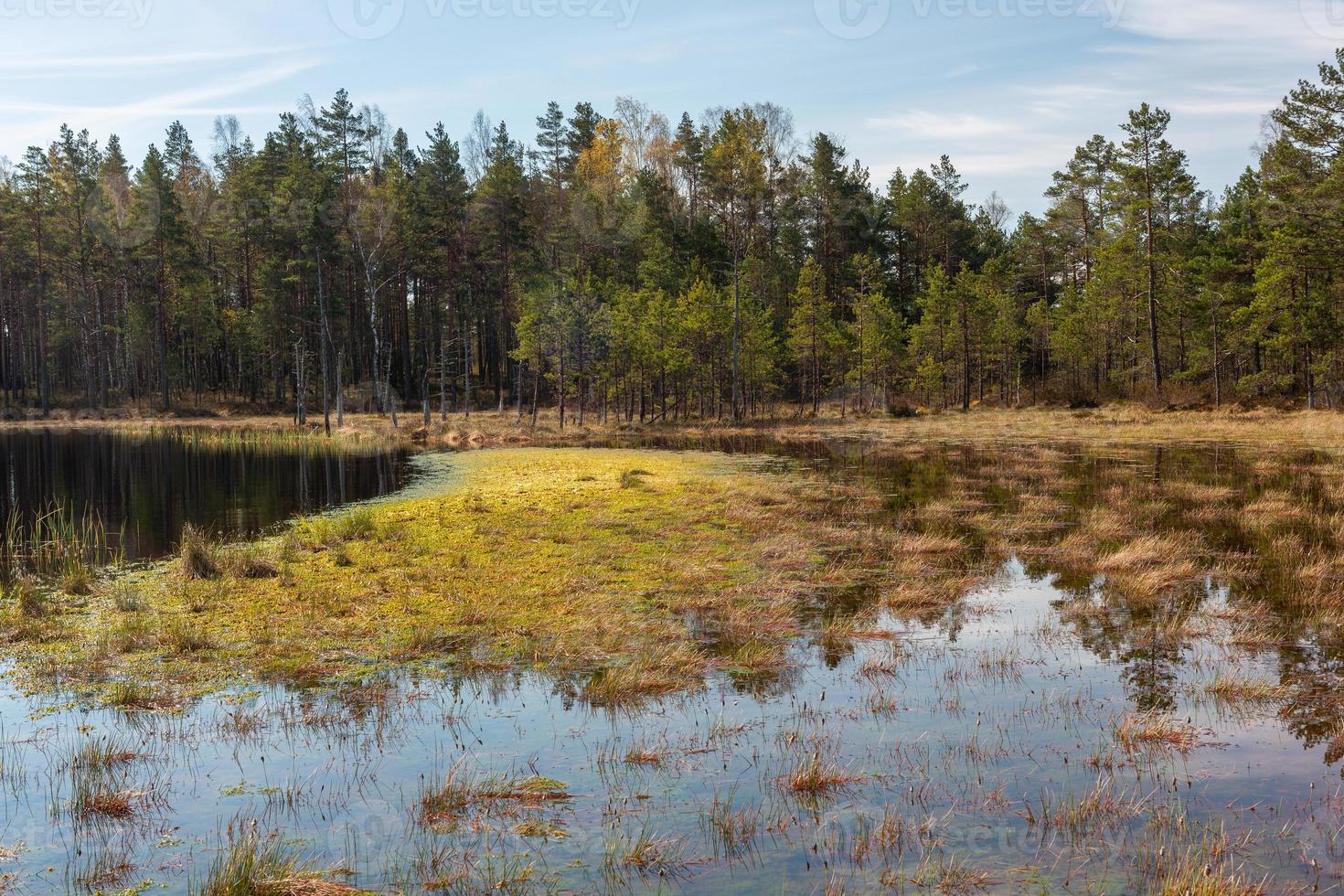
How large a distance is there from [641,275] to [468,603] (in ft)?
178

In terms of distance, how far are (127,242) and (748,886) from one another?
74.9 meters

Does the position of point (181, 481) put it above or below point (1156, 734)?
above

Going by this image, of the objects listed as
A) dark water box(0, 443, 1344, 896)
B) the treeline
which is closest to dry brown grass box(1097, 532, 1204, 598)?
dark water box(0, 443, 1344, 896)

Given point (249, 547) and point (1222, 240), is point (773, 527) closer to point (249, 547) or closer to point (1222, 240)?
point (249, 547)

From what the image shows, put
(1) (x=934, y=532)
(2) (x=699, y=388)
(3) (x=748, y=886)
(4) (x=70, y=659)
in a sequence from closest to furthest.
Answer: (3) (x=748, y=886), (4) (x=70, y=659), (1) (x=934, y=532), (2) (x=699, y=388)

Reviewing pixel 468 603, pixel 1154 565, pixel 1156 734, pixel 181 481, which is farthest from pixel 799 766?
pixel 181 481

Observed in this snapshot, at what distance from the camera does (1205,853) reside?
18.8ft

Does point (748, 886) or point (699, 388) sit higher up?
point (699, 388)

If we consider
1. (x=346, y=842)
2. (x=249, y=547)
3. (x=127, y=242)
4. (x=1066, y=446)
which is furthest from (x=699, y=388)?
(x=346, y=842)

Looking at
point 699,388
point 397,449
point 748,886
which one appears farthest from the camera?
point 699,388

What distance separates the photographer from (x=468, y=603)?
40.5ft

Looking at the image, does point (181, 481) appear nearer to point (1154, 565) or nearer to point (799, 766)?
point (799, 766)

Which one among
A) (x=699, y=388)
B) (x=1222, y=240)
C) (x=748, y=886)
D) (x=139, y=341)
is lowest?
(x=748, y=886)

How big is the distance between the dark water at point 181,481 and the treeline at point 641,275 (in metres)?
15.1
